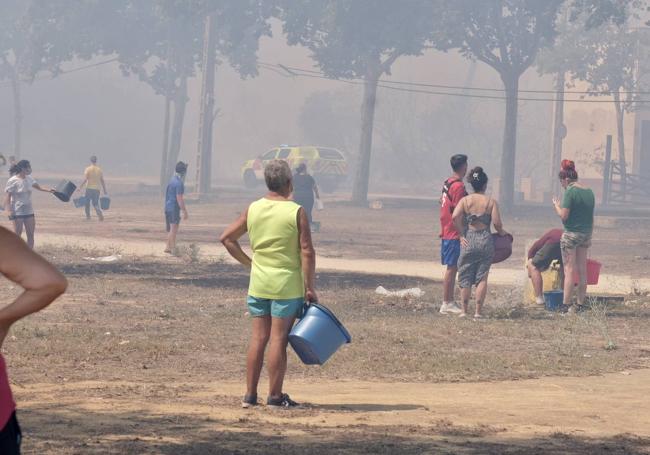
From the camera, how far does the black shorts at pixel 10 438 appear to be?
392 centimetres

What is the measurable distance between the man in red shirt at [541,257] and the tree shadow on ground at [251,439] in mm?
7678

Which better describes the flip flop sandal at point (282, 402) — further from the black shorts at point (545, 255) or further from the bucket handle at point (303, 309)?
the black shorts at point (545, 255)

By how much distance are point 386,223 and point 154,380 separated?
24862 millimetres

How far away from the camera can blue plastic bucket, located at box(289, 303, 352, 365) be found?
823 cm

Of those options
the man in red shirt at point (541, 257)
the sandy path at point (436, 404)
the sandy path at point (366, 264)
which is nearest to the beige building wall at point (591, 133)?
the sandy path at point (366, 264)

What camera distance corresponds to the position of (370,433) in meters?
7.59

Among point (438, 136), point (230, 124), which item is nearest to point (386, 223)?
point (438, 136)

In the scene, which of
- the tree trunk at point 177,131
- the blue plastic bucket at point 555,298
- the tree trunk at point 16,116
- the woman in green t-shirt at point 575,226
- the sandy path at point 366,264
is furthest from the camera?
the tree trunk at point 16,116

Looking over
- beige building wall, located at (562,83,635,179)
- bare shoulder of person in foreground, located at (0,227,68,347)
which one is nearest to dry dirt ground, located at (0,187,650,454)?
bare shoulder of person in foreground, located at (0,227,68,347)

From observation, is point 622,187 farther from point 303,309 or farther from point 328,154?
point 303,309

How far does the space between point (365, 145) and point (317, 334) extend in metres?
36.1

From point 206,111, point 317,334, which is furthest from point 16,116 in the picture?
point 317,334

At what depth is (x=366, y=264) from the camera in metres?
21.8

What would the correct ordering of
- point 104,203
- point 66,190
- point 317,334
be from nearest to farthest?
point 317,334, point 66,190, point 104,203
